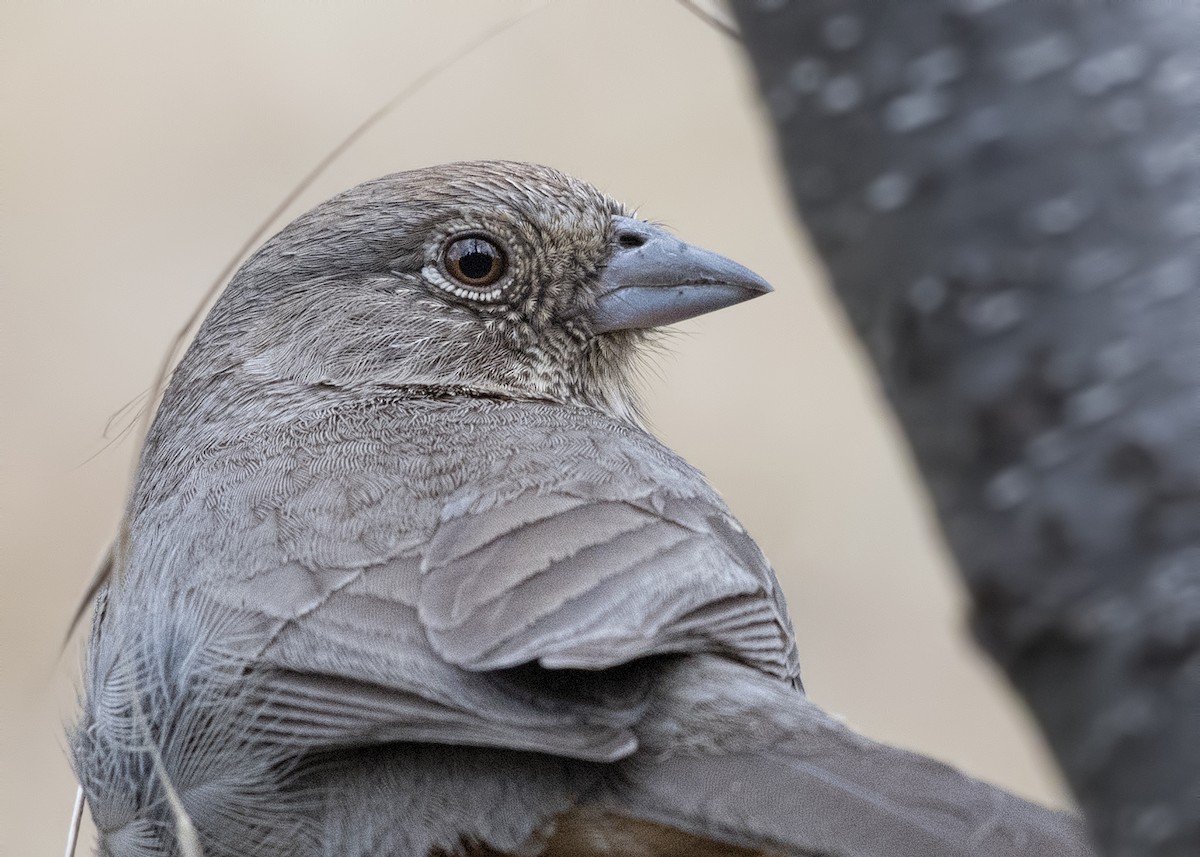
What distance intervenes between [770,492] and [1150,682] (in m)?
6.88

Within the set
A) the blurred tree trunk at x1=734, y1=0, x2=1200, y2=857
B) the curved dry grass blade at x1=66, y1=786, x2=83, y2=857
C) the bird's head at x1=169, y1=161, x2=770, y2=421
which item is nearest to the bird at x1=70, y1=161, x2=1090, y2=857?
the curved dry grass blade at x1=66, y1=786, x2=83, y2=857

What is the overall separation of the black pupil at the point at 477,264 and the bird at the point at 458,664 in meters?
0.44

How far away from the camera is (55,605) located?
6836 mm

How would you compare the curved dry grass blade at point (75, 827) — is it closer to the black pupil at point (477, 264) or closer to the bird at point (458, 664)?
the bird at point (458, 664)

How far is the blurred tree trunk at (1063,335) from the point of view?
3.70 feet

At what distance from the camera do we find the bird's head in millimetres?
4379

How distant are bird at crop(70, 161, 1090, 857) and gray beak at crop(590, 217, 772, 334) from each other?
0.42 metres

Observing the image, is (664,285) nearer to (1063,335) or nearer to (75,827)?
(75,827)

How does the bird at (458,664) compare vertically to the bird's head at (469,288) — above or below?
below

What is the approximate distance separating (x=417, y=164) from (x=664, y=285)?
149 inches

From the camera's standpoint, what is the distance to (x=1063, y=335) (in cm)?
116

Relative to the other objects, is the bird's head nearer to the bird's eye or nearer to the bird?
the bird's eye

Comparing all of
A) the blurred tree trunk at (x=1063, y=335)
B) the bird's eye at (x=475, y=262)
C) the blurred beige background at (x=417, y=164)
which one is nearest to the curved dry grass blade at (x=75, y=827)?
the bird's eye at (x=475, y=262)

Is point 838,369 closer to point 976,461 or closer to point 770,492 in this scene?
point 770,492
